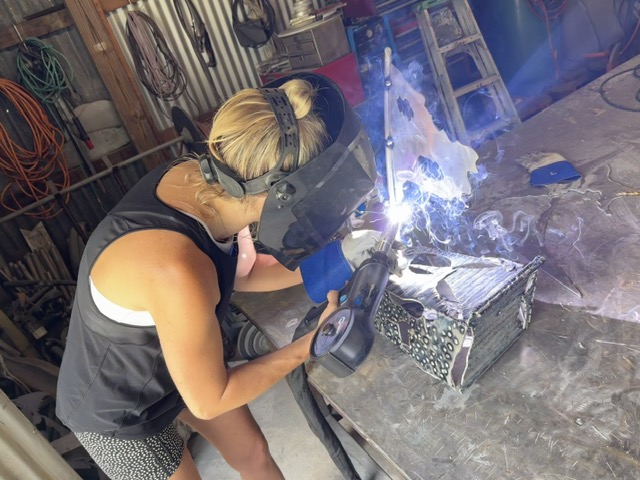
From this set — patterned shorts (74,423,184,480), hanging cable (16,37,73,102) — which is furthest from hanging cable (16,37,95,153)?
patterned shorts (74,423,184,480)

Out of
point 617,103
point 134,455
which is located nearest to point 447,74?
point 617,103

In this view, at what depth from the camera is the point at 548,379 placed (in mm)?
1367

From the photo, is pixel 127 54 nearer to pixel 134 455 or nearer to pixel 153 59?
pixel 153 59

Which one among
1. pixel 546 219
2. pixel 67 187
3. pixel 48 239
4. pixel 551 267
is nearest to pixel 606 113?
pixel 546 219

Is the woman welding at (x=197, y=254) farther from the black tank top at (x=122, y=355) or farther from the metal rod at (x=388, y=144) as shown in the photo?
the metal rod at (x=388, y=144)

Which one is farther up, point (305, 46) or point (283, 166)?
point (305, 46)

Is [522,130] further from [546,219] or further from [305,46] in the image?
[305,46]

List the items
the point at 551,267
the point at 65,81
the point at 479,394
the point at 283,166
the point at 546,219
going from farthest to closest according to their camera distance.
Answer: the point at 65,81 < the point at 546,219 < the point at 551,267 < the point at 479,394 < the point at 283,166

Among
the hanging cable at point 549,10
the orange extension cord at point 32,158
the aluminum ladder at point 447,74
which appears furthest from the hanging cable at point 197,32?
the hanging cable at point 549,10

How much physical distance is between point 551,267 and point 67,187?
3.88m

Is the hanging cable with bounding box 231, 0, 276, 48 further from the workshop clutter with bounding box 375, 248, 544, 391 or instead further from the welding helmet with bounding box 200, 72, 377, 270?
the workshop clutter with bounding box 375, 248, 544, 391

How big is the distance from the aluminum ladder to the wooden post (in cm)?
270

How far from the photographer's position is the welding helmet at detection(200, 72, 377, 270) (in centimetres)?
124

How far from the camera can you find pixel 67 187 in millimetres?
3990
